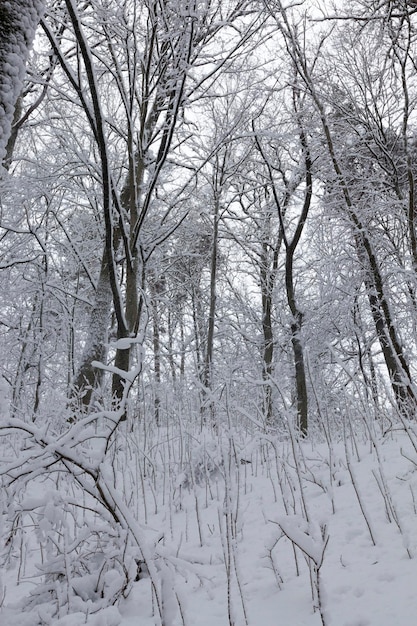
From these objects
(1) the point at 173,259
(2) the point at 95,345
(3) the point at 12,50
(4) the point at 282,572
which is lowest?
(4) the point at 282,572

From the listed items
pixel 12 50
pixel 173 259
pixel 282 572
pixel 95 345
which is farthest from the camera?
pixel 173 259

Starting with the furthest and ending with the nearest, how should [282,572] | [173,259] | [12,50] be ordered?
[173,259] → [282,572] → [12,50]

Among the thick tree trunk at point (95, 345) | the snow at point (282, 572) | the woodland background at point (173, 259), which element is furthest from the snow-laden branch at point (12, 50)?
the thick tree trunk at point (95, 345)

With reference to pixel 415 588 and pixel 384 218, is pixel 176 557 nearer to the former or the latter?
pixel 415 588

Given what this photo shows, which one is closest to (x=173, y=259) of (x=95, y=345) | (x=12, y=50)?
(x=95, y=345)

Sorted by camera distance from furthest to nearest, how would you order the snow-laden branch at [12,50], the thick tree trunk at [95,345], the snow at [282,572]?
the thick tree trunk at [95,345] → the snow-laden branch at [12,50] → the snow at [282,572]

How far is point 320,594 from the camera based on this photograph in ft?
4.62

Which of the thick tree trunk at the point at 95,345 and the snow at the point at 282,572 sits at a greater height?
the thick tree trunk at the point at 95,345

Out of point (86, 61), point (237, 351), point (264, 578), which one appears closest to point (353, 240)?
point (237, 351)

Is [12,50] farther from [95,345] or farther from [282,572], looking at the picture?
[95,345]

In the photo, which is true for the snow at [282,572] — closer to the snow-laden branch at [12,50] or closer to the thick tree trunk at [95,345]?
the snow-laden branch at [12,50]

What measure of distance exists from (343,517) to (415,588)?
90 centimetres

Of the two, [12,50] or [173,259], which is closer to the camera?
[12,50]

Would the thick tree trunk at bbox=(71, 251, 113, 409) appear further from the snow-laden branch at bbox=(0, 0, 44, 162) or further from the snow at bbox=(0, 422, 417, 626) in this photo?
the snow-laden branch at bbox=(0, 0, 44, 162)
